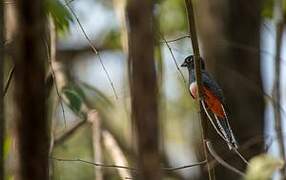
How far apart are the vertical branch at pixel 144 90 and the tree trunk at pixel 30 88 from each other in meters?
0.17

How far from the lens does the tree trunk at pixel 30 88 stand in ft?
4.58

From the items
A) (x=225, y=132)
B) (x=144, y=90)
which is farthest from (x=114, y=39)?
(x=144, y=90)

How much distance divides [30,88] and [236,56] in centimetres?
578

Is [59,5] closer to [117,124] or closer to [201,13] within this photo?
[201,13]

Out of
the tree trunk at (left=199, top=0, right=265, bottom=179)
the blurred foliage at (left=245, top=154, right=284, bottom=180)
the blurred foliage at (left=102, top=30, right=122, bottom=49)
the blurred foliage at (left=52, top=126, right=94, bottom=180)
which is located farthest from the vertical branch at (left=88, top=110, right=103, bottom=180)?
the blurred foliage at (left=102, top=30, right=122, bottom=49)

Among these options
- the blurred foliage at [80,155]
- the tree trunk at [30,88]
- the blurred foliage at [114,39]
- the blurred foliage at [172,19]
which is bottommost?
the blurred foliage at [80,155]

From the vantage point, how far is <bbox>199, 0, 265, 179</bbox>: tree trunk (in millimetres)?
6867

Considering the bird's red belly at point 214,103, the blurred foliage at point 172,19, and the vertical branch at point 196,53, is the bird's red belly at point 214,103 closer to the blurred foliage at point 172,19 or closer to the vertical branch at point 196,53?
the vertical branch at point 196,53

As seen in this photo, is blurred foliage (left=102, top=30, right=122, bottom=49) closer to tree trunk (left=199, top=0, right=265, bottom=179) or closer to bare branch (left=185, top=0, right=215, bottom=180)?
tree trunk (left=199, top=0, right=265, bottom=179)

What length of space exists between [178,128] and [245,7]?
3.61m

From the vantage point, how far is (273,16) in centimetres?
602

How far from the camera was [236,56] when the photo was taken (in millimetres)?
7094

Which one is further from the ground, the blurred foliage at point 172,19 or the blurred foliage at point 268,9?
the blurred foliage at point 172,19

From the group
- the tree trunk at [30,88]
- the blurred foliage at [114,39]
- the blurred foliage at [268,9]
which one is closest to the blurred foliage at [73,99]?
the blurred foliage at [268,9]
